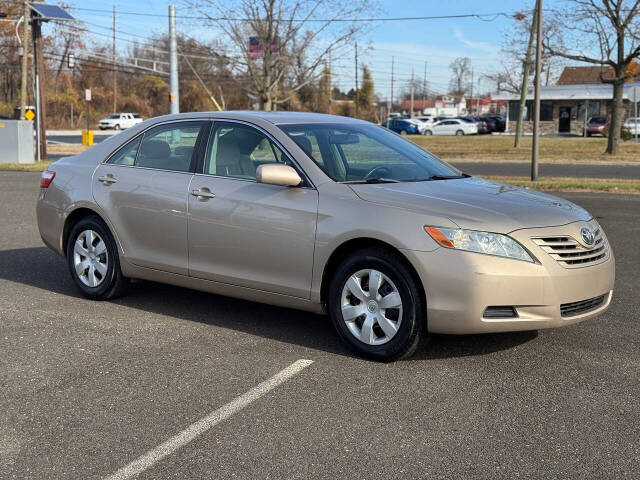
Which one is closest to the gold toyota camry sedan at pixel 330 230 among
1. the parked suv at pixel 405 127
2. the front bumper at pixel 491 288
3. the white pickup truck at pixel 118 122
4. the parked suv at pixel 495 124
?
the front bumper at pixel 491 288

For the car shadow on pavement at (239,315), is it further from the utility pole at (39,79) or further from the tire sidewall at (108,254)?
the utility pole at (39,79)

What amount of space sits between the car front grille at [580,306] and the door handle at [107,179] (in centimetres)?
370

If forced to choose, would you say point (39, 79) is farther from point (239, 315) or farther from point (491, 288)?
point (491, 288)

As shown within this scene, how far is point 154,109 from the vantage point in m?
83.9

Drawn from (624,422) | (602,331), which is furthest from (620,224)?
(624,422)

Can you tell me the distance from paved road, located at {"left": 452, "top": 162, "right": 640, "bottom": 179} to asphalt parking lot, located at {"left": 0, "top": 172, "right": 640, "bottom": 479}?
18.2 metres

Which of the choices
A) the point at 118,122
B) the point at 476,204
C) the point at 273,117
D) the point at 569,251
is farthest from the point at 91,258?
the point at 118,122

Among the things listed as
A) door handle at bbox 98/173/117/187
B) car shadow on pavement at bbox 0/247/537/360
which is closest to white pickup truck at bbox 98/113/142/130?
car shadow on pavement at bbox 0/247/537/360

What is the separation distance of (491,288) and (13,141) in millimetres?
24753

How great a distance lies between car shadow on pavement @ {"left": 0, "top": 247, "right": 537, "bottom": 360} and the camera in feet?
18.2

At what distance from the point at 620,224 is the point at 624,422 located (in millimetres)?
8412

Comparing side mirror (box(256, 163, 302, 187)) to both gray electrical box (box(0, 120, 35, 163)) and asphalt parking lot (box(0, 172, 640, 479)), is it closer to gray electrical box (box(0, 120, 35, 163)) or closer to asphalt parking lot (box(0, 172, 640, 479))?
asphalt parking lot (box(0, 172, 640, 479))

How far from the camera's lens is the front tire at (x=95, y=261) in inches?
263

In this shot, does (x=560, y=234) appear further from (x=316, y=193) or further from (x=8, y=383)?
(x=8, y=383)
